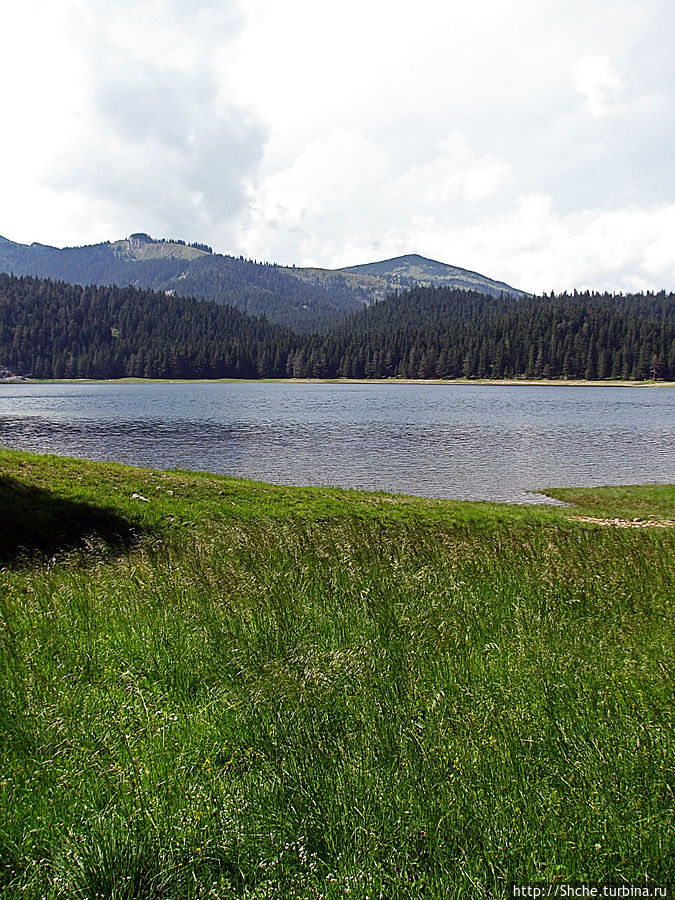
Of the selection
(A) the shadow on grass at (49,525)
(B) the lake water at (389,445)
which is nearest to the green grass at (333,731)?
(A) the shadow on grass at (49,525)

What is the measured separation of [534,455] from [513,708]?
42.6 m

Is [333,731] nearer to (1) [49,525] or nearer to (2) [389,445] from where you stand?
(1) [49,525]

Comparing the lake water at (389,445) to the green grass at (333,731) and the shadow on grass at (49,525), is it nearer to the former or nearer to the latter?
the shadow on grass at (49,525)

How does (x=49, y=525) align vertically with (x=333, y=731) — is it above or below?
below

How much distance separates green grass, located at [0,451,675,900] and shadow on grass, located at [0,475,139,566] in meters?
3.66

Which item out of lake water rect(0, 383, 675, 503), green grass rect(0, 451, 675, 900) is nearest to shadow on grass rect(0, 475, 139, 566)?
green grass rect(0, 451, 675, 900)

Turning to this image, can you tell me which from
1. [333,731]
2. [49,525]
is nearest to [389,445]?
[49,525]

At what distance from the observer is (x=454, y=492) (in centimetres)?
2978

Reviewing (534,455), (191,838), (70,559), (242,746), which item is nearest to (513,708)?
(242,746)

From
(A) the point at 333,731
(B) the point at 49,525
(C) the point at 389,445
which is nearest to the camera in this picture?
(A) the point at 333,731

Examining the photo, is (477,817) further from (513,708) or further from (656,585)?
(656,585)

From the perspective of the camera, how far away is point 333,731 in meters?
4.32

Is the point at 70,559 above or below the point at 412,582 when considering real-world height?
below

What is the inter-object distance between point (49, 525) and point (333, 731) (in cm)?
1185
